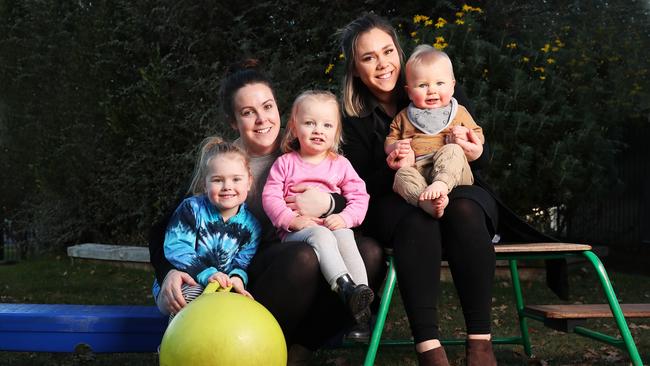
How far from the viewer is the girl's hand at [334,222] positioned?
2.71 meters

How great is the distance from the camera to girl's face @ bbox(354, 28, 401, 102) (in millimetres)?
3148

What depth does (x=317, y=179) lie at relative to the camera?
9.45ft

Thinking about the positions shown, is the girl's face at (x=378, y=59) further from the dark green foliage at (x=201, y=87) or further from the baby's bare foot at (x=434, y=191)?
the dark green foliage at (x=201, y=87)

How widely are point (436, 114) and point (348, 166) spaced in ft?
1.30

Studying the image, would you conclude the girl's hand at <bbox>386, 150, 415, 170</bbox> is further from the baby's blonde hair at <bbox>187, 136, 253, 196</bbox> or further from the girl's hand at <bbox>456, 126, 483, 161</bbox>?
the baby's blonde hair at <bbox>187, 136, 253, 196</bbox>

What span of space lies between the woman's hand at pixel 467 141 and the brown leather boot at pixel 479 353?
2.36 ft

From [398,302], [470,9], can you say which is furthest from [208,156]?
[470,9]

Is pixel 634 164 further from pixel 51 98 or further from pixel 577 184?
pixel 51 98

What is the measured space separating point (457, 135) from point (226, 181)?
34.5 inches

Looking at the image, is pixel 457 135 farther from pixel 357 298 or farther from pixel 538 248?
pixel 357 298

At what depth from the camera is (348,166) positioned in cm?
296

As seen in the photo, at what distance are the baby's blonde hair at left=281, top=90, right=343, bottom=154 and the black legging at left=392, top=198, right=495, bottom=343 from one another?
523 millimetres

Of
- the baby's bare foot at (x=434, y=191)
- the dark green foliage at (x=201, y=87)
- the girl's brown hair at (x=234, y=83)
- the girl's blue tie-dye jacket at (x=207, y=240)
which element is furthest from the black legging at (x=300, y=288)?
the dark green foliage at (x=201, y=87)

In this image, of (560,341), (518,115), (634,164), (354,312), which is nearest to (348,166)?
(354,312)
